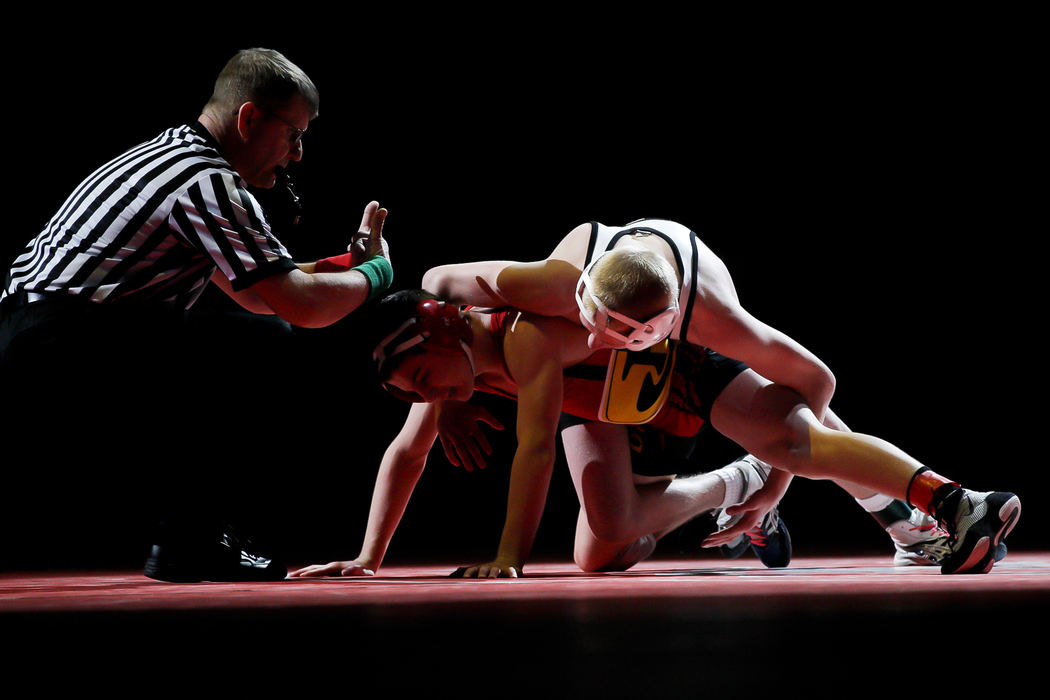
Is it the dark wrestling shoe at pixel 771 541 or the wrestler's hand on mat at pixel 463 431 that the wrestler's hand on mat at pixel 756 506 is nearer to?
the dark wrestling shoe at pixel 771 541

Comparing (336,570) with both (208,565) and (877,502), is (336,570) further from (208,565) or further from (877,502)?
(877,502)

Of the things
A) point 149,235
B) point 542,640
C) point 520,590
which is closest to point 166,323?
point 149,235

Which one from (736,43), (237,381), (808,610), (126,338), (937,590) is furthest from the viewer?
(736,43)

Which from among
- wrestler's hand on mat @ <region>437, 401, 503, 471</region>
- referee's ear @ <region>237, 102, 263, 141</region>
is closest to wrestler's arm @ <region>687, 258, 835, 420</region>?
wrestler's hand on mat @ <region>437, 401, 503, 471</region>

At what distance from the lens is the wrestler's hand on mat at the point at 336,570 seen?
2256 millimetres

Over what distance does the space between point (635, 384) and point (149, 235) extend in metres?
1.16

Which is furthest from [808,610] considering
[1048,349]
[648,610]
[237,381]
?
[1048,349]

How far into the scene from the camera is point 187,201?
1984 millimetres

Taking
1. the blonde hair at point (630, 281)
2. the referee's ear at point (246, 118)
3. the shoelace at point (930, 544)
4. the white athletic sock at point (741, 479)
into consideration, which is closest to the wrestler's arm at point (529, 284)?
the blonde hair at point (630, 281)

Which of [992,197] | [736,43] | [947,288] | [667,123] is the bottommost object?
[947,288]

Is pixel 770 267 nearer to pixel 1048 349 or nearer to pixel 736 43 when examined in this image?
pixel 736 43

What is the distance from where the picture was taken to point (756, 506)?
2.52m

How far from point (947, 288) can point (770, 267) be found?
2.90 ft

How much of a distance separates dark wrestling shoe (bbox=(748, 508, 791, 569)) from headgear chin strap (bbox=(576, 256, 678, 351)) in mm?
760
